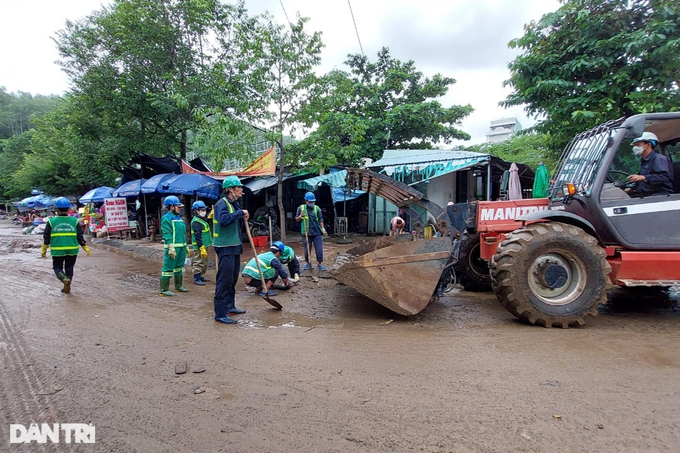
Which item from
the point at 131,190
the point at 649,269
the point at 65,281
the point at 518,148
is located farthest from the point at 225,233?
the point at 518,148

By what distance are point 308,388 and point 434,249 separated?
2.37 meters

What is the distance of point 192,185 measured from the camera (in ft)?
39.4

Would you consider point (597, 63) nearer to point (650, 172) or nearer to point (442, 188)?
point (650, 172)

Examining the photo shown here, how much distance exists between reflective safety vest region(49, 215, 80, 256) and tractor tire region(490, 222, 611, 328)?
23.0ft

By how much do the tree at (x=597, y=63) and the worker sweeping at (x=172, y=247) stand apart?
26.6 ft

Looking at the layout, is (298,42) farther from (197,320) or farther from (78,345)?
(78,345)

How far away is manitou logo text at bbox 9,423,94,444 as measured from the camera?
7.82ft

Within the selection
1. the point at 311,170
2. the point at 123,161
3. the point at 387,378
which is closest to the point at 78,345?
the point at 387,378

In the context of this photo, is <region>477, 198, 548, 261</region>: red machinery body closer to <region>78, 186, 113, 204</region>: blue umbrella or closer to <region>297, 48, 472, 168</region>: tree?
<region>297, 48, 472, 168</region>: tree

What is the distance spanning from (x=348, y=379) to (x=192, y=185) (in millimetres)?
10471

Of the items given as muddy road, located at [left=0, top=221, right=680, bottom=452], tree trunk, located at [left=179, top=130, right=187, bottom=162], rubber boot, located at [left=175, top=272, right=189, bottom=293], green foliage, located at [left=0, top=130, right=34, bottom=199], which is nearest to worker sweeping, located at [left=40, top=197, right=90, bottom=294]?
muddy road, located at [left=0, top=221, right=680, bottom=452]

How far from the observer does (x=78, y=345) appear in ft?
13.2

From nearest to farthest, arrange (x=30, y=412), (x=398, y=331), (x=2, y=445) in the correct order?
1. (x=2, y=445)
2. (x=30, y=412)
3. (x=398, y=331)

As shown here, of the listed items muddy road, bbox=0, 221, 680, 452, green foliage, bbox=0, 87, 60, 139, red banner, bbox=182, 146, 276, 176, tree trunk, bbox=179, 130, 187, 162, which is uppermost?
green foliage, bbox=0, 87, 60, 139
